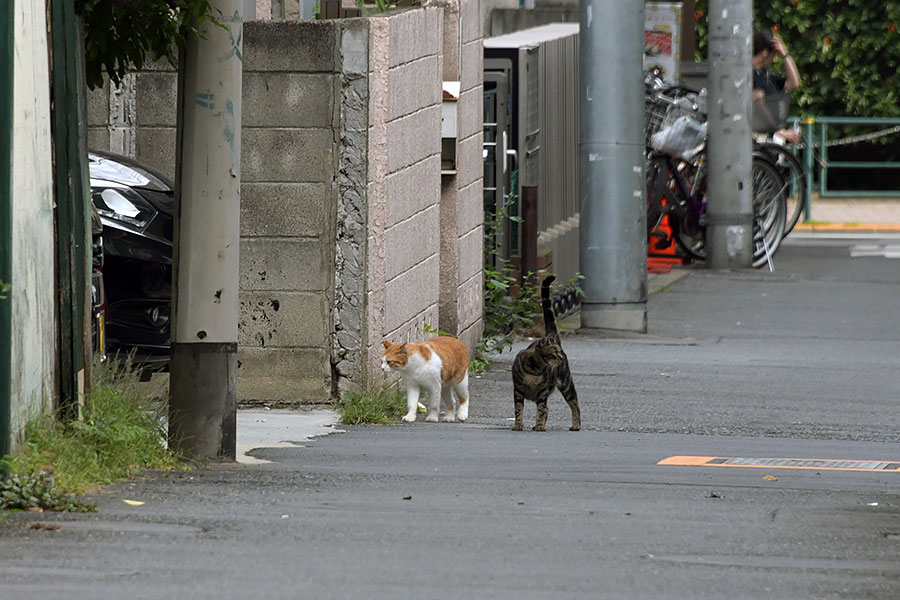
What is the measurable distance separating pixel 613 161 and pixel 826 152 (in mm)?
14216

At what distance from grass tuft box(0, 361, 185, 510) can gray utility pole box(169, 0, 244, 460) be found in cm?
21

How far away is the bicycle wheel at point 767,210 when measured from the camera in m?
18.8

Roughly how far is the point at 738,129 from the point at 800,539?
12456mm

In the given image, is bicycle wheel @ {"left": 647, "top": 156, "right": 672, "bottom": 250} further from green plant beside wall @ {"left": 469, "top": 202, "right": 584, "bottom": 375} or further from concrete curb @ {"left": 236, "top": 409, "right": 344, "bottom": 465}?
concrete curb @ {"left": 236, "top": 409, "right": 344, "bottom": 465}

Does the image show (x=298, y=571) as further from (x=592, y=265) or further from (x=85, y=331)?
(x=592, y=265)

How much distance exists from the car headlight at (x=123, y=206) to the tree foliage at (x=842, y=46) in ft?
63.2

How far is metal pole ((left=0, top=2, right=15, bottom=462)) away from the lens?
577cm

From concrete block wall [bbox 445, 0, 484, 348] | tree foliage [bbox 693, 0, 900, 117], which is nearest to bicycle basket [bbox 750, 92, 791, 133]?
concrete block wall [bbox 445, 0, 484, 348]

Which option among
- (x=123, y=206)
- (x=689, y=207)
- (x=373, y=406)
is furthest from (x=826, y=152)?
(x=123, y=206)

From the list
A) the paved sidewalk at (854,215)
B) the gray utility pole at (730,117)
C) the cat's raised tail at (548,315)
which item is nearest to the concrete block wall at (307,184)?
the cat's raised tail at (548,315)

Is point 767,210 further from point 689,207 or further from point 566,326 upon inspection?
point 566,326

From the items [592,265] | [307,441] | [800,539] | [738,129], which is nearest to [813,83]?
[738,129]

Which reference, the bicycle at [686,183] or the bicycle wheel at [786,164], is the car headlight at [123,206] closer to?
the bicycle at [686,183]

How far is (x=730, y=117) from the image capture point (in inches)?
701
